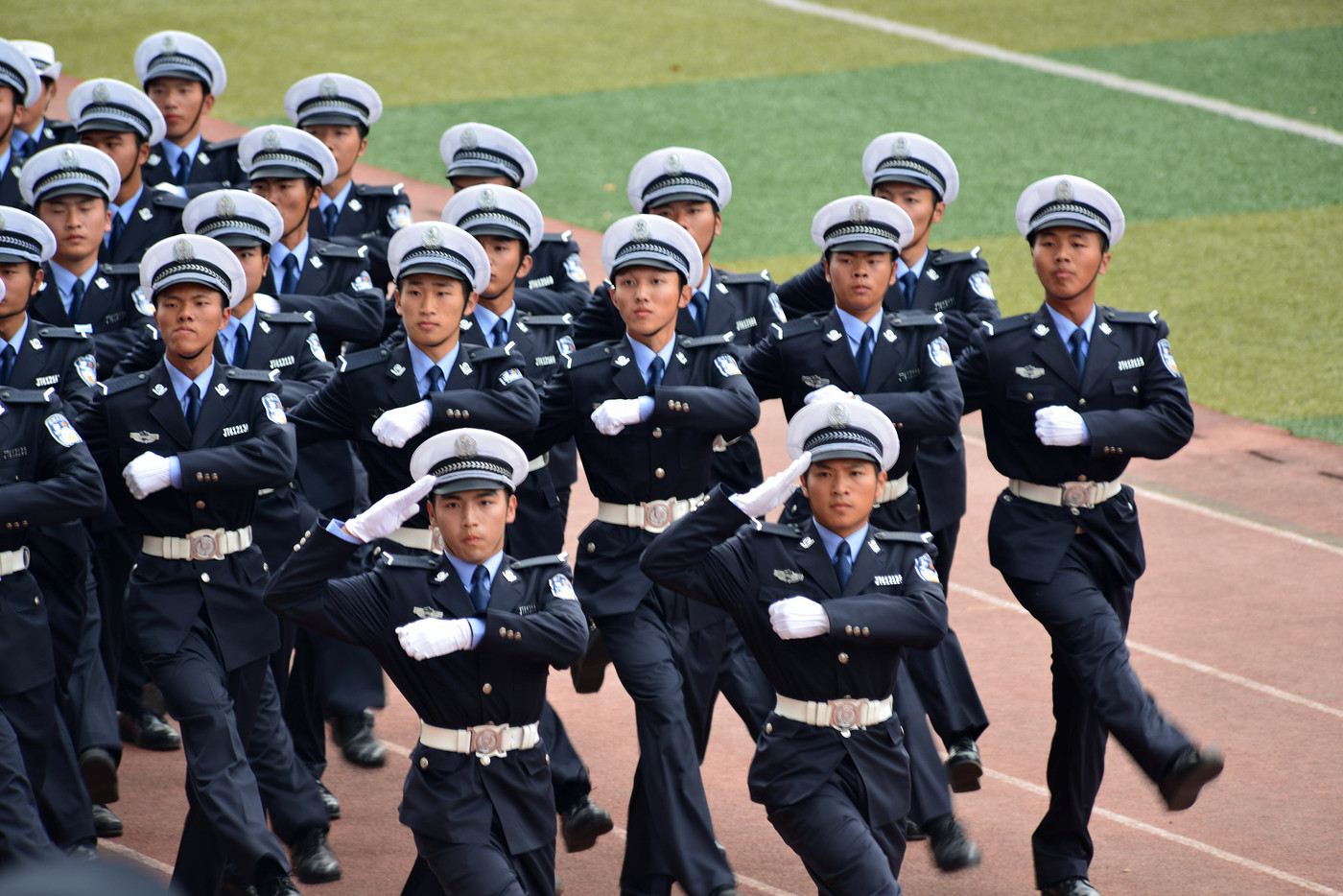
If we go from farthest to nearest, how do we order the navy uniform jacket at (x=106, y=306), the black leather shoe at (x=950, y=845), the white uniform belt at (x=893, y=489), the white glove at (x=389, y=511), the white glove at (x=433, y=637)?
the navy uniform jacket at (x=106, y=306) < the white uniform belt at (x=893, y=489) < the black leather shoe at (x=950, y=845) < the white glove at (x=389, y=511) < the white glove at (x=433, y=637)

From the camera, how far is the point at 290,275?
8125 millimetres

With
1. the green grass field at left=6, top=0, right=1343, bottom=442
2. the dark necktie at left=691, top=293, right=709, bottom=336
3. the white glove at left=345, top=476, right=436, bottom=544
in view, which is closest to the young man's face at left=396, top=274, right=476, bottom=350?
the dark necktie at left=691, top=293, right=709, bottom=336

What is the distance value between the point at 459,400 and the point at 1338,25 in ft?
60.9

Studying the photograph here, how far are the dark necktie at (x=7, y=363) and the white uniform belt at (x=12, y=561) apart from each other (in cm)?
79

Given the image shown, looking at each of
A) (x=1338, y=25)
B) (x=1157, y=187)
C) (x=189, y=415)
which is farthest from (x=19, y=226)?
(x=1338, y=25)

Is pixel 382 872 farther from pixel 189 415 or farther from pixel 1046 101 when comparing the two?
pixel 1046 101

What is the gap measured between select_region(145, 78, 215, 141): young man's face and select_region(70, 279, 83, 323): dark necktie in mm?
2625

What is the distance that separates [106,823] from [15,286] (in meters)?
2.03

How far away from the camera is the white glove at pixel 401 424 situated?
625 centimetres

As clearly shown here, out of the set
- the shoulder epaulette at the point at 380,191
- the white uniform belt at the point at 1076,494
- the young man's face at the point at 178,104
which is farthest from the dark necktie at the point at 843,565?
the young man's face at the point at 178,104

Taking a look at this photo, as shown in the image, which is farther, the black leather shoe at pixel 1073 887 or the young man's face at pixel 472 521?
the black leather shoe at pixel 1073 887

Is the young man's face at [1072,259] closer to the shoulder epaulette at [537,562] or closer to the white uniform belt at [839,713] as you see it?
the white uniform belt at [839,713]

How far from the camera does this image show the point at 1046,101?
66.5ft

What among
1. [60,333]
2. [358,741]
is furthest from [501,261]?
[358,741]
